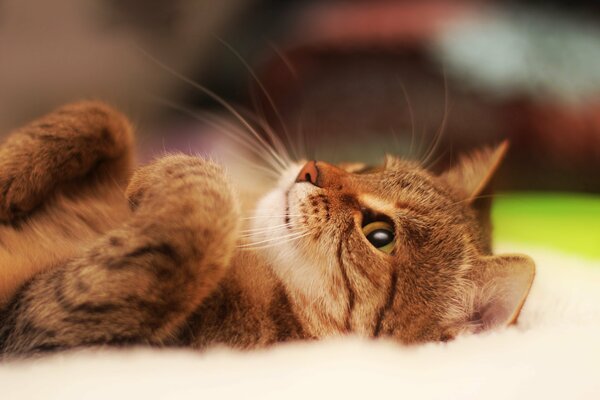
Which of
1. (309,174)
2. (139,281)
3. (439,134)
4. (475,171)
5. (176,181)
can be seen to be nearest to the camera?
(139,281)

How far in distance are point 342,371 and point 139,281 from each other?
23 cm

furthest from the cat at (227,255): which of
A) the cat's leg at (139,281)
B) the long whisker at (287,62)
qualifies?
the long whisker at (287,62)

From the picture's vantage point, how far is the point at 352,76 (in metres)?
1.22

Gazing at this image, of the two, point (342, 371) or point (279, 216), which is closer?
point (342, 371)

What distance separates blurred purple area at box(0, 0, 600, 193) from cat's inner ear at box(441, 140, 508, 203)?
0.22 feet

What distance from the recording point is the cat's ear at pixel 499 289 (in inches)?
28.7

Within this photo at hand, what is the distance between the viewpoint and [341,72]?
48.1 inches

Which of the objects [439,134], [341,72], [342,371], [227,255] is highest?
[341,72]

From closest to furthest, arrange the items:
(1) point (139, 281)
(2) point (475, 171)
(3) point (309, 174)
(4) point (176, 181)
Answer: (1) point (139, 281) < (4) point (176, 181) < (3) point (309, 174) < (2) point (475, 171)

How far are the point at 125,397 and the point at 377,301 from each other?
0.32 metres

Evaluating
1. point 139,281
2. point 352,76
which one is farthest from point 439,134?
point 139,281

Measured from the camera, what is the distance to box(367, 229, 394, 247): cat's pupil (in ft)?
2.54

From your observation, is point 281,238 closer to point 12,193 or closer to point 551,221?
point 12,193

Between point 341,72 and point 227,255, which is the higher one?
point 341,72
